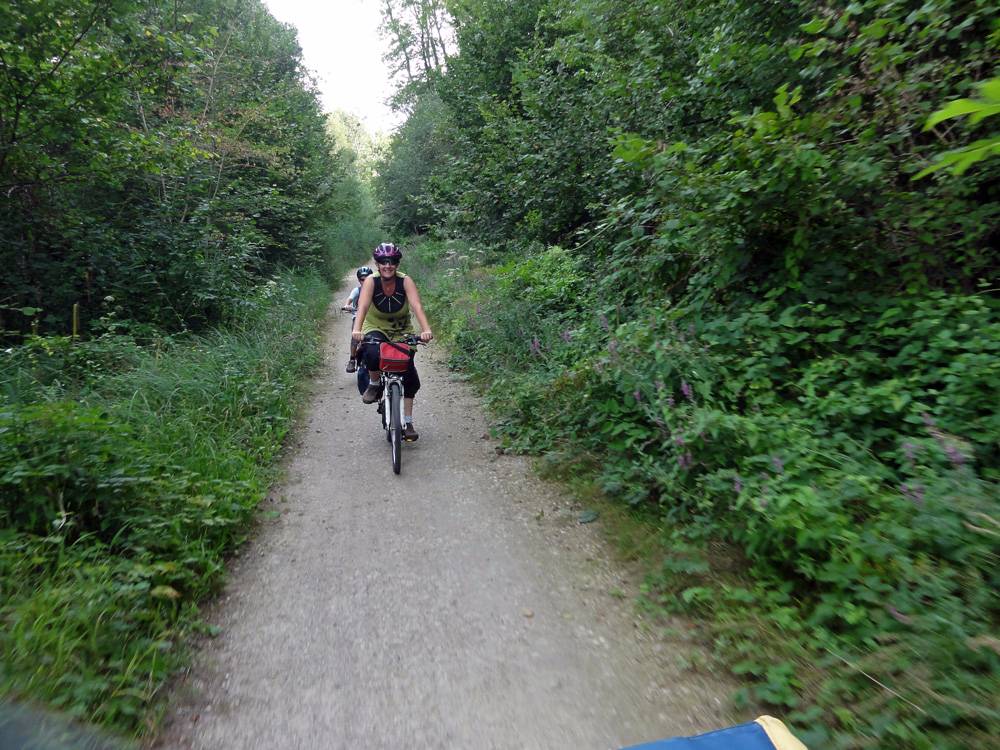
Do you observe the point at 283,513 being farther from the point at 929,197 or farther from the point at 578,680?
the point at 929,197

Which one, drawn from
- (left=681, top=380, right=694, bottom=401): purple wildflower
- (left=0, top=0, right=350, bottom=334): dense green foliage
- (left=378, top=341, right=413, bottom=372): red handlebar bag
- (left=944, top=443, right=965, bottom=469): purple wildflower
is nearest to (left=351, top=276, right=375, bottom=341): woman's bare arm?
(left=378, top=341, right=413, bottom=372): red handlebar bag

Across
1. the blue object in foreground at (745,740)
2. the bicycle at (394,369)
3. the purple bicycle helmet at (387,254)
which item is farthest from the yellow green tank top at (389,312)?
the blue object in foreground at (745,740)

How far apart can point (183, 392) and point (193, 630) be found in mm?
3379

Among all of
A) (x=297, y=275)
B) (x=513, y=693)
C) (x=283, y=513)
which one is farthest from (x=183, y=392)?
(x=297, y=275)

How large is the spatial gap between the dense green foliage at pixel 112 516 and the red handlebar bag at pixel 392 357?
137cm

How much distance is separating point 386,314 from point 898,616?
15.5 ft

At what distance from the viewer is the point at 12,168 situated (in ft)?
24.7

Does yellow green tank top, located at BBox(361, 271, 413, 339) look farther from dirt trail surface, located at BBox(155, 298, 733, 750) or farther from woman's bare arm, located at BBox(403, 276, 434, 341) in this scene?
dirt trail surface, located at BBox(155, 298, 733, 750)

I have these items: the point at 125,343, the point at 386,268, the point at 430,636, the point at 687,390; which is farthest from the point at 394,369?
the point at 125,343

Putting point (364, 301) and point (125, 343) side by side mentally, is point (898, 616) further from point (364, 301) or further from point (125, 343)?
point (125, 343)

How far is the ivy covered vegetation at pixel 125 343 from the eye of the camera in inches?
115

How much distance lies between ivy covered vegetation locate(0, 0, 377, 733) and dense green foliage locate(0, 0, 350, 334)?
31 mm

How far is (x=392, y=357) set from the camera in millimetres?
5816

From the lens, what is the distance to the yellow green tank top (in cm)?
593
